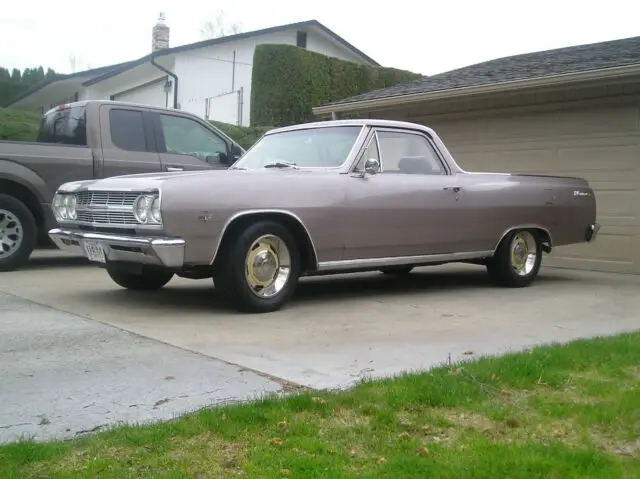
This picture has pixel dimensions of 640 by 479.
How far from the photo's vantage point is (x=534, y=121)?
10703mm

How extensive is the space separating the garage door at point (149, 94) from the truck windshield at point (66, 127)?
49.5 ft

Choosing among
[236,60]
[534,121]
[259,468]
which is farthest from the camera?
[236,60]

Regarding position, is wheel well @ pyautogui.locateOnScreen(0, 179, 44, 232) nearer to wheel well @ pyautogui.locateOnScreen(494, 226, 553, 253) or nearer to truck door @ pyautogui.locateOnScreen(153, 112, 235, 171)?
truck door @ pyautogui.locateOnScreen(153, 112, 235, 171)

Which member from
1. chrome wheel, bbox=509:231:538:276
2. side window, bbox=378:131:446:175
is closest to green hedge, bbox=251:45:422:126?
chrome wheel, bbox=509:231:538:276

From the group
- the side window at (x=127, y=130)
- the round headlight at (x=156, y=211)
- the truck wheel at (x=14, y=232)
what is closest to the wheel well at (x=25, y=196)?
the truck wheel at (x=14, y=232)

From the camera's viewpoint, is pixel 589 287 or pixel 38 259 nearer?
pixel 589 287

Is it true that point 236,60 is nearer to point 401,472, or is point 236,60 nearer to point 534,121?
point 534,121

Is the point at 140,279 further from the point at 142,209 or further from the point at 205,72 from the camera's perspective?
the point at 205,72

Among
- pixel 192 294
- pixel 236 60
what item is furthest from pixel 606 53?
pixel 236 60

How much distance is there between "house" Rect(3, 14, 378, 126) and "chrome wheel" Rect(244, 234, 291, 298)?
17935 mm

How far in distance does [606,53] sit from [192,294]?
287 inches

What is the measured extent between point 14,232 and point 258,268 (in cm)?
377

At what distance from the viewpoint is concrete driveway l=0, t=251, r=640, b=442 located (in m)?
4.54

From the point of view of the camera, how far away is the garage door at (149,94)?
24781 millimetres
